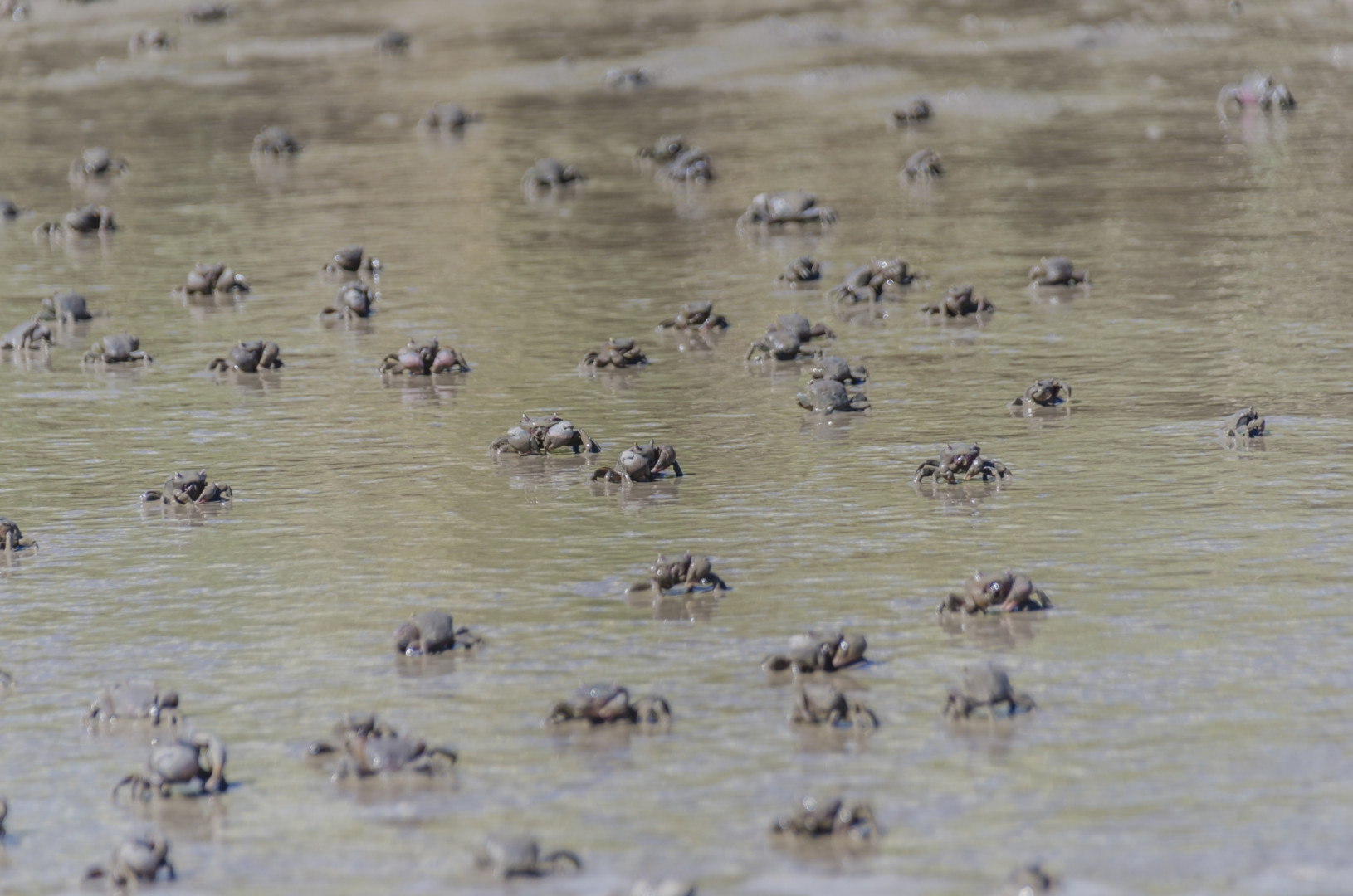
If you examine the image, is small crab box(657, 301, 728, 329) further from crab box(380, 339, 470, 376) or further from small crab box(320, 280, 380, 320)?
small crab box(320, 280, 380, 320)

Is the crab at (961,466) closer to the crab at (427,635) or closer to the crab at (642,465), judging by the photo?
the crab at (642,465)

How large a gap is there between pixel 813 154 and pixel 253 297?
29.0 ft

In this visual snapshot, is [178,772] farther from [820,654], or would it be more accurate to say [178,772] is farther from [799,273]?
[799,273]

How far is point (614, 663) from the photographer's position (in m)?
8.59

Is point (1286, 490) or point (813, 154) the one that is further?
point (813, 154)

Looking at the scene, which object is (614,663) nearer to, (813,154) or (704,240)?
(704,240)

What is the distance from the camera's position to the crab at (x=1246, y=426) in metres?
11.6

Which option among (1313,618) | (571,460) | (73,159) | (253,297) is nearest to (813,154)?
(253,297)

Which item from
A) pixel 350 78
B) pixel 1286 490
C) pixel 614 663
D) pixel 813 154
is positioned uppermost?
pixel 350 78

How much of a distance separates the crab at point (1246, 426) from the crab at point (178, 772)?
6.48 meters

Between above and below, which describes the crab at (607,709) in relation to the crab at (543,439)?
below

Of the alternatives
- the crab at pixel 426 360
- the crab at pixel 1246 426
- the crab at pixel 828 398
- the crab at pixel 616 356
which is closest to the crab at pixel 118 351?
the crab at pixel 426 360

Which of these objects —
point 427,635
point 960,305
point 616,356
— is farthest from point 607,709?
point 960,305

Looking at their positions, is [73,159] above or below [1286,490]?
above
